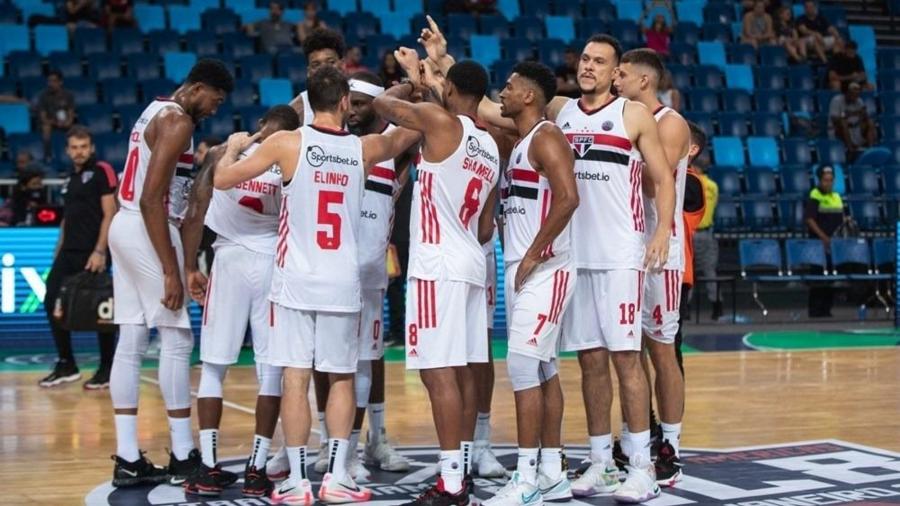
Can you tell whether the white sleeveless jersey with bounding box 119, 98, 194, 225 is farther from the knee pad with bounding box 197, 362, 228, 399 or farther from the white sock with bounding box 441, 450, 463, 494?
the white sock with bounding box 441, 450, 463, 494

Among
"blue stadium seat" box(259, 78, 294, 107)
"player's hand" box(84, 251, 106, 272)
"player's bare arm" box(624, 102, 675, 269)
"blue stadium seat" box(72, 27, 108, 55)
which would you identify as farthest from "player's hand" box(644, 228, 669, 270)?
"blue stadium seat" box(72, 27, 108, 55)

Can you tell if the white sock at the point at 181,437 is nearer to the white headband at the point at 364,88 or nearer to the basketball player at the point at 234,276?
the basketball player at the point at 234,276

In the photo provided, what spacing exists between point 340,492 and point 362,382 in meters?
0.96

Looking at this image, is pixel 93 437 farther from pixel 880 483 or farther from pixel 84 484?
pixel 880 483

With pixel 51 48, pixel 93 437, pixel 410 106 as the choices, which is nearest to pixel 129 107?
pixel 51 48

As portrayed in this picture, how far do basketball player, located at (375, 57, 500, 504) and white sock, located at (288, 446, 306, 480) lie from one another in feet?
1.88

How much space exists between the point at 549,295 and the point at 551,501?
96cm

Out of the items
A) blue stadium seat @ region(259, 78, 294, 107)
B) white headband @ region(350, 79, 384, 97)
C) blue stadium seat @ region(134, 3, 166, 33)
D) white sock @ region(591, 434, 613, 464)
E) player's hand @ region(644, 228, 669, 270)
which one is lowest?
white sock @ region(591, 434, 613, 464)

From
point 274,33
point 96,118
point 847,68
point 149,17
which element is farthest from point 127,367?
point 847,68

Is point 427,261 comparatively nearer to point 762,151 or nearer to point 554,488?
point 554,488

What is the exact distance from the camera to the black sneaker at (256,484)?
6.30 meters

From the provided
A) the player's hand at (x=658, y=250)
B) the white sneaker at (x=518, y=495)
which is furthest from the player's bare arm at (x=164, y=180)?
the player's hand at (x=658, y=250)

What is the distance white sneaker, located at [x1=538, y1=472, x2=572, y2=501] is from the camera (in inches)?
244

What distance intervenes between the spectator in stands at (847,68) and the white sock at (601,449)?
49.9 feet
